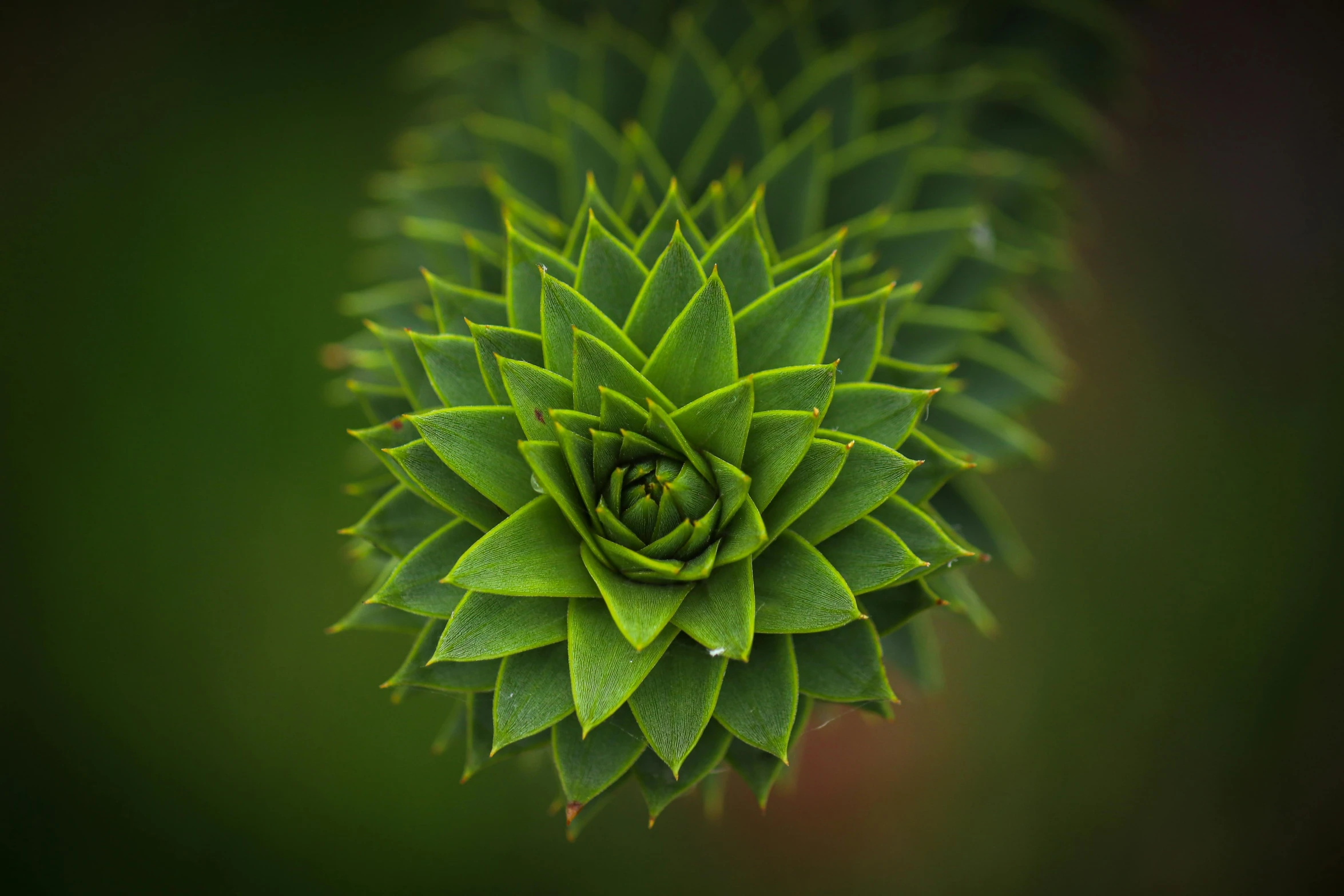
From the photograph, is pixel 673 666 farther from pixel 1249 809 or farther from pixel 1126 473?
pixel 1249 809

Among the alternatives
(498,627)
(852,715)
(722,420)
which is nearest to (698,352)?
(722,420)

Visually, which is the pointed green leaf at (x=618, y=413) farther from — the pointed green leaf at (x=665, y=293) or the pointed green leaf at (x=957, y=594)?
the pointed green leaf at (x=957, y=594)

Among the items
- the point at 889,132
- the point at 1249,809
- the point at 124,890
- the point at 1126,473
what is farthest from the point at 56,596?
the point at 1249,809

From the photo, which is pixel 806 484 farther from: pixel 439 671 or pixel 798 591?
pixel 439 671

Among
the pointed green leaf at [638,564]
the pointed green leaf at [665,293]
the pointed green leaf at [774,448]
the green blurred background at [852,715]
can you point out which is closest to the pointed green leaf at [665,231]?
the pointed green leaf at [665,293]

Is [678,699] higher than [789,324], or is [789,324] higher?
[789,324]
